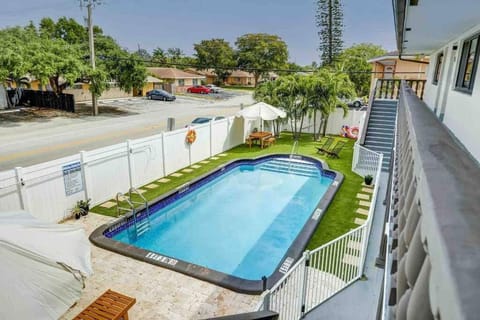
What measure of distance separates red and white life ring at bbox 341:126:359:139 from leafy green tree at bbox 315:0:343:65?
3347 cm

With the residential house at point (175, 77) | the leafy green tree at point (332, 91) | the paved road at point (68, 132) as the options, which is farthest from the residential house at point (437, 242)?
the residential house at point (175, 77)

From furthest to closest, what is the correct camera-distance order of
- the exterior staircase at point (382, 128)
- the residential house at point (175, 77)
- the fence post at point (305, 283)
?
the residential house at point (175, 77) → the exterior staircase at point (382, 128) → the fence post at point (305, 283)

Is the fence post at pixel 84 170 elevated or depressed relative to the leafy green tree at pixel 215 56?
depressed

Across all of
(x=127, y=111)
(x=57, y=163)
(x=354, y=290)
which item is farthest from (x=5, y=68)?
(x=354, y=290)

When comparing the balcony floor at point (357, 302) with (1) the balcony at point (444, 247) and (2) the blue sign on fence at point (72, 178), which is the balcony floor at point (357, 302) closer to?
(1) the balcony at point (444, 247)

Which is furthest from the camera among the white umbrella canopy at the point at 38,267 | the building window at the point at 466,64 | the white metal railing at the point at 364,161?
the white metal railing at the point at 364,161

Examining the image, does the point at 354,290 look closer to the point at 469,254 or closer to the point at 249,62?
the point at 469,254

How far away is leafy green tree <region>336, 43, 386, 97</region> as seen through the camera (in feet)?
122

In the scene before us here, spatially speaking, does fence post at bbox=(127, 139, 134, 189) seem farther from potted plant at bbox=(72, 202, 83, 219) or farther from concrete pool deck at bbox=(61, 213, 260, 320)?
concrete pool deck at bbox=(61, 213, 260, 320)

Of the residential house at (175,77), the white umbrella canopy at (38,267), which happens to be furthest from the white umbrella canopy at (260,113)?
the residential house at (175,77)

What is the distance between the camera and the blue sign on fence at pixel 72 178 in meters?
8.61

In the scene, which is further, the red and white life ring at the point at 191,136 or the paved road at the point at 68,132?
the paved road at the point at 68,132

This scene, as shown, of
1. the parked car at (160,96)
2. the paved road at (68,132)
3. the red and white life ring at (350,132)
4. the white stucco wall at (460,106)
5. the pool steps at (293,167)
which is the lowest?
the pool steps at (293,167)

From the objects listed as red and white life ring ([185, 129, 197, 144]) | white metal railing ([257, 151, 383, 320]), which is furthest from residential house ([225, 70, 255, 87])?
white metal railing ([257, 151, 383, 320])
